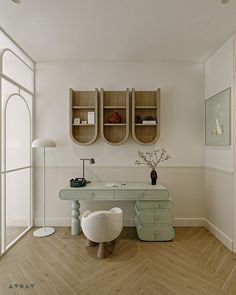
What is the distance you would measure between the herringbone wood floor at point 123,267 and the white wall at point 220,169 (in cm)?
32

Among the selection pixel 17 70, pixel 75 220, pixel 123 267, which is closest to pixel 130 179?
pixel 75 220

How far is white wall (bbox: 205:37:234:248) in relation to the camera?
9.80 ft

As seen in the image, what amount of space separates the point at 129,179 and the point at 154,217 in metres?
0.83

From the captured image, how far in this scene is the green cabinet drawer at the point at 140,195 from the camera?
3.16 m

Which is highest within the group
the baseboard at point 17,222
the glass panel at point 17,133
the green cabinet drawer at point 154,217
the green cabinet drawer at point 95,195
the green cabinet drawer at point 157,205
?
the glass panel at point 17,133

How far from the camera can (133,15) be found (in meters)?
2.51

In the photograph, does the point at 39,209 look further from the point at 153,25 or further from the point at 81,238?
the point at 153,25

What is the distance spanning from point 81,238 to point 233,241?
2.13 metres

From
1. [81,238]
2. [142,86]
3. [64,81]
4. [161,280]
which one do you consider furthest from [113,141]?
[161,280]

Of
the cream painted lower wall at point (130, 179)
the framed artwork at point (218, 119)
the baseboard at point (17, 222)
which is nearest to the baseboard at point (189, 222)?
the cream painted lower wall at point (130, 179)

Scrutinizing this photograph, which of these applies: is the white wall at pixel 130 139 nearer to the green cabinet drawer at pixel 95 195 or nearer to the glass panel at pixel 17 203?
the glass panel at pixel 17 203

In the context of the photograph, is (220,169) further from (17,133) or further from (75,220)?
(17,133)

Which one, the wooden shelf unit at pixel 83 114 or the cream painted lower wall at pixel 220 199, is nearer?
the cream painted lower wall at pixel 220 199

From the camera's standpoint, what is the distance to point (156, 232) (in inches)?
125
